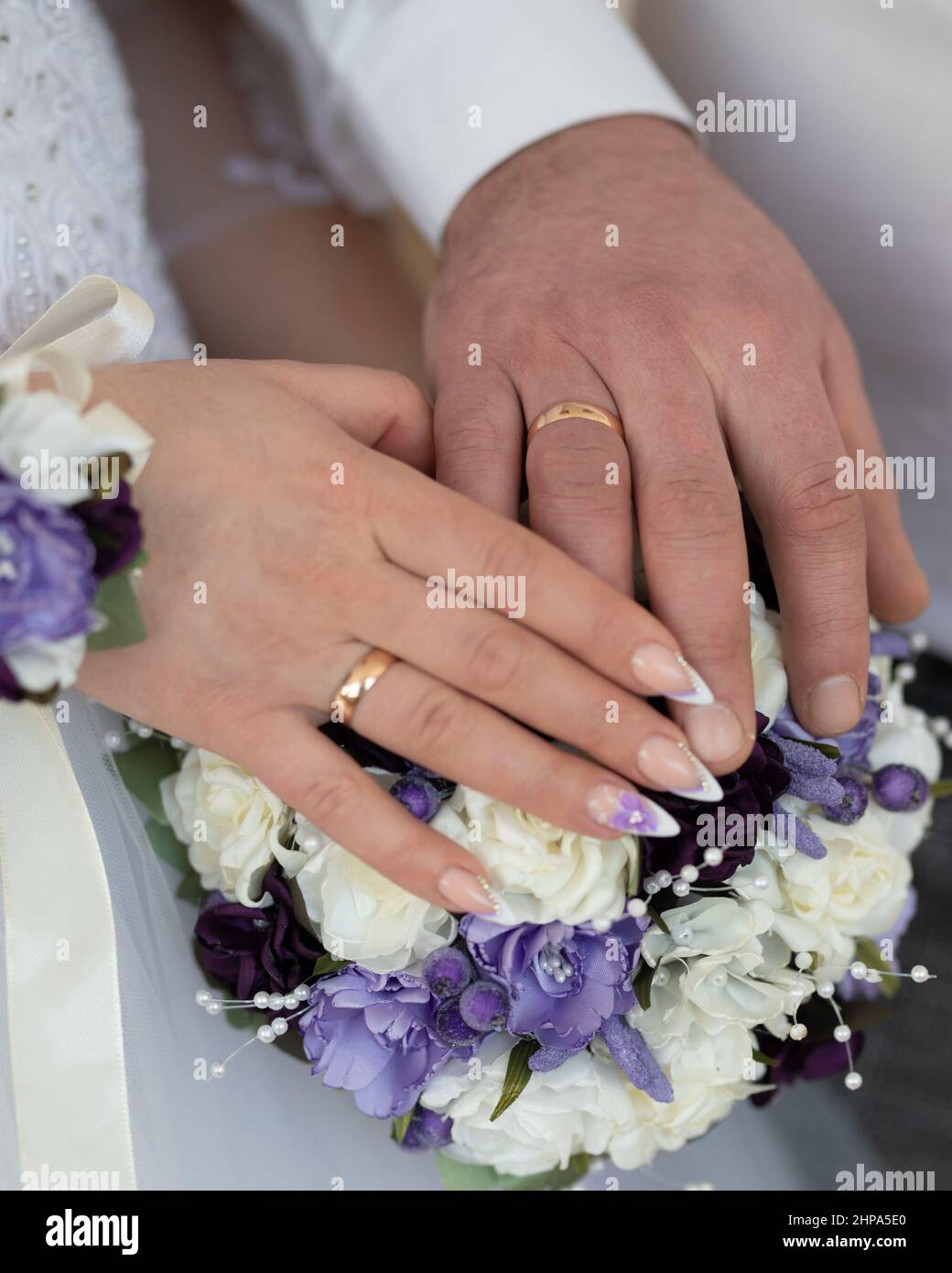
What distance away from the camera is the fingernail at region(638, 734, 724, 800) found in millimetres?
617

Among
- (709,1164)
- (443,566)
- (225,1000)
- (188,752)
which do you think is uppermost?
(443,566)

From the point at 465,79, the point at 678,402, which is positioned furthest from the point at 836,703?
the point at 465,79

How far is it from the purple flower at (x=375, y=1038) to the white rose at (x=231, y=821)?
0.08 m

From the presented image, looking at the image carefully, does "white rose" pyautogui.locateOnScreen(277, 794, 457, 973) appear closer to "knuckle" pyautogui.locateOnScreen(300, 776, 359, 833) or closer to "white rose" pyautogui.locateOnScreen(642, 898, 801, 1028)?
"knuckle" pyautogui.locateOnScreen(300, 776, 359, 833)

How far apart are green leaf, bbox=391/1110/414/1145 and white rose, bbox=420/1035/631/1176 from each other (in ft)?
0.05

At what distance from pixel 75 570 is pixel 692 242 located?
0.59 meters

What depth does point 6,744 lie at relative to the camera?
26.2 inches

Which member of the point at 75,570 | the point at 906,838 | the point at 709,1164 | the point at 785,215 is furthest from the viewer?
the point at 785,215

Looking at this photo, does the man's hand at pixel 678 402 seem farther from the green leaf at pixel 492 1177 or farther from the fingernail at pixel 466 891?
the green leaf at pixel 492 1177

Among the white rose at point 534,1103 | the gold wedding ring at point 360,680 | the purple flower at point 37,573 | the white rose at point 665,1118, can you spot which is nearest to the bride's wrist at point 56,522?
the purple flower at point 37,573

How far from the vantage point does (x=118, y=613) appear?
546mm

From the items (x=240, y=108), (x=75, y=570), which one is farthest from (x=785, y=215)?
(x=75, y=570)

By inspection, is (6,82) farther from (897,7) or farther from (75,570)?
(897,7)

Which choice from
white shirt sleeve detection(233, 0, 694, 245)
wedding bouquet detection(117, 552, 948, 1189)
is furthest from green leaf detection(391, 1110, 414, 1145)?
white shirt sleeve detection(233, 0, 694, 245)
